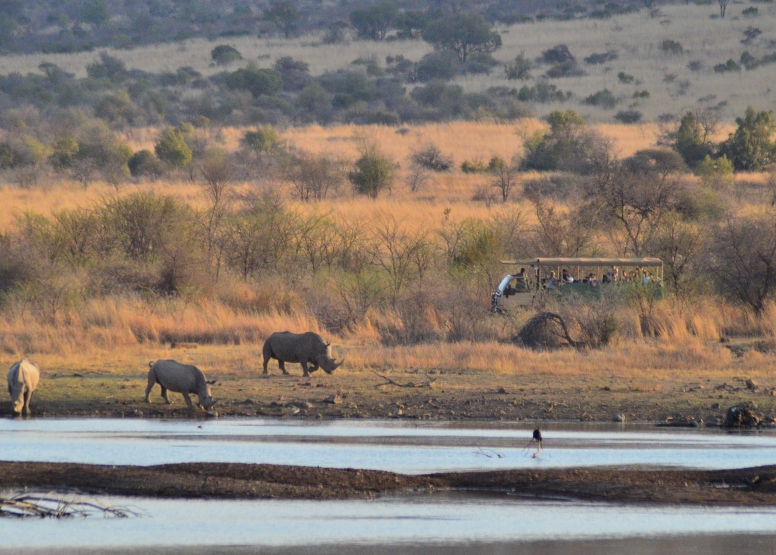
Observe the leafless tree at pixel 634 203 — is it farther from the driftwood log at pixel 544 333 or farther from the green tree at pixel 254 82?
the green tree at pixel 254 82

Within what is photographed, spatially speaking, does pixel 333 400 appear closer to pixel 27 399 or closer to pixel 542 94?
pixel 27 399

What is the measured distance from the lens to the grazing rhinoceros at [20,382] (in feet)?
53.8

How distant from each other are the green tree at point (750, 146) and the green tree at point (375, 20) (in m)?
54.0

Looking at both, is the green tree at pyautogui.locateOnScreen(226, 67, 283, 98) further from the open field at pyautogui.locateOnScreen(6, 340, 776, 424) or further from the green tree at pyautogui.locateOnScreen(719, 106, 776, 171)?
the open field at pyautogui.locateOnScreen(6, 340, 776, 424)

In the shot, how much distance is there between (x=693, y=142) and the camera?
5684 centimetres

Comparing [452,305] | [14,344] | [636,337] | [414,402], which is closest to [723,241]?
[636,337]

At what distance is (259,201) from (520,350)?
17.1m

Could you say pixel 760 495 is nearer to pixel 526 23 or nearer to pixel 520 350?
pixel 520 350

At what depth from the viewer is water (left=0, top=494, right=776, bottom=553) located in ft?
32.7

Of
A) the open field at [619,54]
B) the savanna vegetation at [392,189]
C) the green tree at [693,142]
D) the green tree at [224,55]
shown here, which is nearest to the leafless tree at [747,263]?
the savanna vegetation at [392,189]

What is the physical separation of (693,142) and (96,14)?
237ft

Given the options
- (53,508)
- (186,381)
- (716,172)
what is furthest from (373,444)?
(716,172)

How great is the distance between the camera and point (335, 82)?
86625 mm

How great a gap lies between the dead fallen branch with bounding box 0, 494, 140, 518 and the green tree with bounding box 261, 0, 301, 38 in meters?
102
